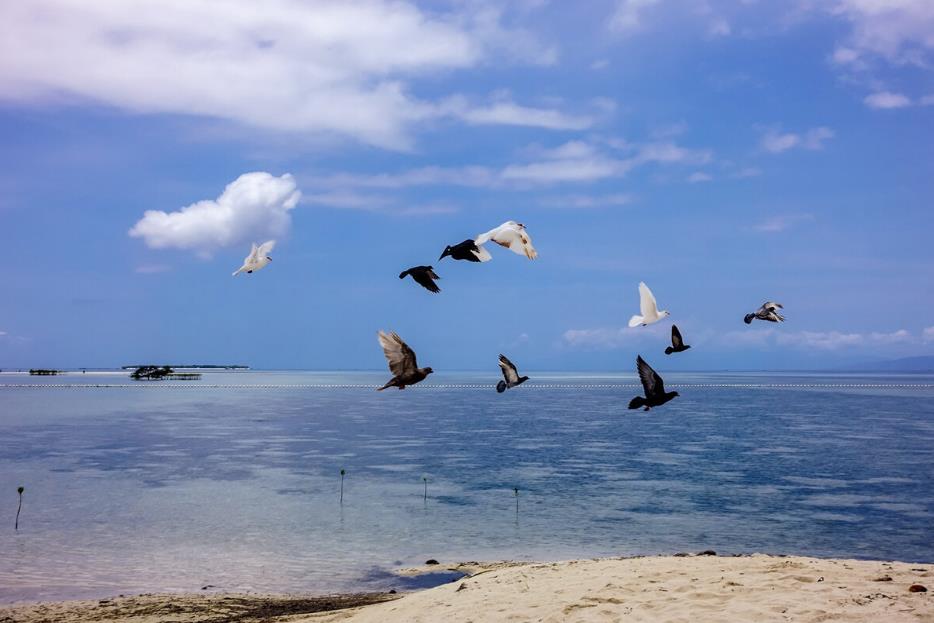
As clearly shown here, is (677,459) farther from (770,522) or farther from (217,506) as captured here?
(217,506)

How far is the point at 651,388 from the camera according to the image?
413 inches

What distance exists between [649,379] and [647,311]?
1.07 metres

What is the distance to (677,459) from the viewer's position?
51.6 m

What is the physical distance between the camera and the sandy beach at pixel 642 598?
11.3 metres

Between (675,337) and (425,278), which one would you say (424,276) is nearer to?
(425,278)

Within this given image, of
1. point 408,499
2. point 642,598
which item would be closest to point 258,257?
point 642,598

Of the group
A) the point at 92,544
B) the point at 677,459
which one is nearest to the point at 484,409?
the point at 677,459

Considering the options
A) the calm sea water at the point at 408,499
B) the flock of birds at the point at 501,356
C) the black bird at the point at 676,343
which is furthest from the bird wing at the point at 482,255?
the calm sea water at the point at 408,499

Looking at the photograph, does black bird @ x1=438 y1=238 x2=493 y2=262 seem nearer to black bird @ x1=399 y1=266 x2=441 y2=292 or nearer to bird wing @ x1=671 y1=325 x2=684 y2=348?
black bird @ x1=399 y1=266 x2=441 y2=292

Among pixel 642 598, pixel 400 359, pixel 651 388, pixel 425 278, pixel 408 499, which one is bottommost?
pixel 408 499

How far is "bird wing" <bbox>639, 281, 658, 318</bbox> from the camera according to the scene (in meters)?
10.7

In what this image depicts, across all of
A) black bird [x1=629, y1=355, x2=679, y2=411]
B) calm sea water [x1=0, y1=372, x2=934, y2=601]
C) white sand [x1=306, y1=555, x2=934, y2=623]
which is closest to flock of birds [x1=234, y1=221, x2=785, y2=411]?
black bird [x1=629, y1=355, x2=679, y2=411]

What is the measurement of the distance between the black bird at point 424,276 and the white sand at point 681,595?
6.04m

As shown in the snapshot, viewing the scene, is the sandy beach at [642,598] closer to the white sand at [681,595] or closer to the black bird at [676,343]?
the white sand at [681,595]
